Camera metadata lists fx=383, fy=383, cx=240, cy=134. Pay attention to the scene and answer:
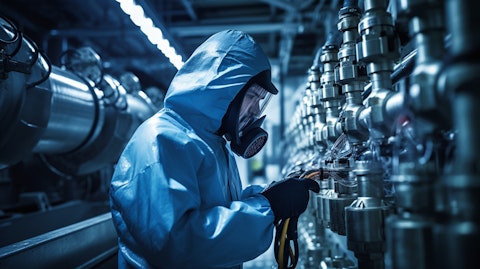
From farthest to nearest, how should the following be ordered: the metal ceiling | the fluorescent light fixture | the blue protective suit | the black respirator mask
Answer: the metal ceiling → the fluorescent light fixture → the black respirator mask → the blue protective suit

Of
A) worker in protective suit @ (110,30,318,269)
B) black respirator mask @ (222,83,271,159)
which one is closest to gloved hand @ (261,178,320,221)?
worker in protective suit @ (110,30,318,269)

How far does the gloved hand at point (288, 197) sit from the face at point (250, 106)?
300mm

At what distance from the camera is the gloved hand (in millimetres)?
1097

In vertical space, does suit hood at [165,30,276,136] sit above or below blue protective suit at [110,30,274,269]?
above

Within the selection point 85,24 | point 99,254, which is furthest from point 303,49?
point 99,254

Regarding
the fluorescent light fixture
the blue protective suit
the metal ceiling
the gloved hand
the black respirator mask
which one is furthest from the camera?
the metal ceiling

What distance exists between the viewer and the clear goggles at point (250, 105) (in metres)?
1.29

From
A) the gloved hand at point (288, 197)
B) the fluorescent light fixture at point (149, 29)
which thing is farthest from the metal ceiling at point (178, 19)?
the gloved hand at point (288, 197)

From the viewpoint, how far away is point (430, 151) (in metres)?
0.63

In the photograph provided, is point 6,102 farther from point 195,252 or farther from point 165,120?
point 195,252

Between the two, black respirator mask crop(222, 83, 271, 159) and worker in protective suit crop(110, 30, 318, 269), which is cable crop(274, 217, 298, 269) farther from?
black respirator mask crop(222, 83, 271, 159)

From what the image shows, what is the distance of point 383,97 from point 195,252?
0.58 metres

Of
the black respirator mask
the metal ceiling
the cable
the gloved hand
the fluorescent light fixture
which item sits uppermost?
the metal ceiling

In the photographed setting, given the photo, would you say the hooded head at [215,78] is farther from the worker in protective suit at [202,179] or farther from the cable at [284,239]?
the cable at [284,239]
